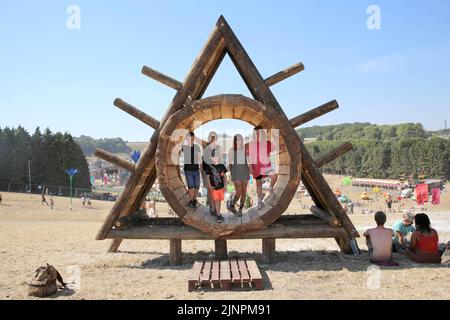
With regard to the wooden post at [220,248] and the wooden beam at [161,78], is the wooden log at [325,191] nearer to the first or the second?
the wooden post at [220,248]

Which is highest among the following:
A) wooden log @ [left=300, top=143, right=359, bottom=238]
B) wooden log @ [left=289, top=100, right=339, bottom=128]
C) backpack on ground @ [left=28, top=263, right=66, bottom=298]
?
wooden log @ [left=289, top=100, right=339, bottom=128]

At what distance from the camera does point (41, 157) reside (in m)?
50.1

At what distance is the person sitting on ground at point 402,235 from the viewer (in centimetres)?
795

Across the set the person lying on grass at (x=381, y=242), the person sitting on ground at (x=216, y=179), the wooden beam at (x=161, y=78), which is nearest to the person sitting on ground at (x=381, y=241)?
the person lying on grass at (x=381, y=242)

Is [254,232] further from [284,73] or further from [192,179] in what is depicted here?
[284,73]

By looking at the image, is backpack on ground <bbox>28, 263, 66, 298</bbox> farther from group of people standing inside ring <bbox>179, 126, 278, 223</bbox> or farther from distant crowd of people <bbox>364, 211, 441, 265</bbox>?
distant crowd of people <bbox>364, 211, 441, 265</bbox>

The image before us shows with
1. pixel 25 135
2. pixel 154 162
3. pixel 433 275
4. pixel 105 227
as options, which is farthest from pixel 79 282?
pixel 25 135

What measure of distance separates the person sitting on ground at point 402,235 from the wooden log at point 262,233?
143cm

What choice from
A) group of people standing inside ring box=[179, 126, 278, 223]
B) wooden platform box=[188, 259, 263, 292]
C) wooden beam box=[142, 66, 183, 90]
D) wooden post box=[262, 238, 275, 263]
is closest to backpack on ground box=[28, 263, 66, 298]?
wooden platform box=[188, 259, 263, 292]

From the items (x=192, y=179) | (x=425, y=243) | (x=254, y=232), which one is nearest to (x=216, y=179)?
(x=192, y=179)

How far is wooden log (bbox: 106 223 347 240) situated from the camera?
739cm

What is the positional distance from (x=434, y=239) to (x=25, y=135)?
55.1 metres

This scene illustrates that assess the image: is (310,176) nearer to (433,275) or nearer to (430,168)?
(433,275)

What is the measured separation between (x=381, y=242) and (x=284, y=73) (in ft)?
12.7
